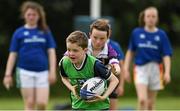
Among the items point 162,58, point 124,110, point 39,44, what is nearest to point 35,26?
point 39,44

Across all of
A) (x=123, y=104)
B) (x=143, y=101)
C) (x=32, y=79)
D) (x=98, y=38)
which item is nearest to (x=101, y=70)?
(x=98, y=38)

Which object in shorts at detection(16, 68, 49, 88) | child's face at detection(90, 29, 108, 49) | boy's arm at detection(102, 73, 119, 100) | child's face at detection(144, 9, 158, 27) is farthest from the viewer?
child's face at detection(144, 9, 158, 27)

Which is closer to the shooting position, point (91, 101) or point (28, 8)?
point (91, 101)

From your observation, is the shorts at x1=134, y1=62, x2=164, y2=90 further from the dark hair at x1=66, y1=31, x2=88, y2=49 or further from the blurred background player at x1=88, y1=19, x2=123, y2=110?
the dark hair at x1=66, y1=31, x2=88, y2=49

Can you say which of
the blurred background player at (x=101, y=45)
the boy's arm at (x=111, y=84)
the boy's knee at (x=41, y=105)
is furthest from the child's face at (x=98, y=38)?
the boy's knee at (x=41, y=105)

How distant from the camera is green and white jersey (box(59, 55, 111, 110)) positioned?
896 cm

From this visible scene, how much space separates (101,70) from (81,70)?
239mm

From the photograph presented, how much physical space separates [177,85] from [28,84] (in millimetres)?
14644

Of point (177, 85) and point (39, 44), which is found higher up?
point (39, 44)

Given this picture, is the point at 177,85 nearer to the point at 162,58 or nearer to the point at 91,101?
the point at 162,58

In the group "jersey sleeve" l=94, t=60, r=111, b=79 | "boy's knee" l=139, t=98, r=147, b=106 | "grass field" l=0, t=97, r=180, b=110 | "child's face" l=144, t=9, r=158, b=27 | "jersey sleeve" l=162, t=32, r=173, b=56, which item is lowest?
"grass field" l=0, t=97, r=180, b=110

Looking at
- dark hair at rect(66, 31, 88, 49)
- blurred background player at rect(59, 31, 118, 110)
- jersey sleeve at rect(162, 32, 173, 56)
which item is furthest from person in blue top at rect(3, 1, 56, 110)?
dark hair at rect(66, 31, 88, 49)

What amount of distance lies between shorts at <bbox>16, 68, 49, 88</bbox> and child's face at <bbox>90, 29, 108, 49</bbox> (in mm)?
3766

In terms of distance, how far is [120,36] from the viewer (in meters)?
30.2
